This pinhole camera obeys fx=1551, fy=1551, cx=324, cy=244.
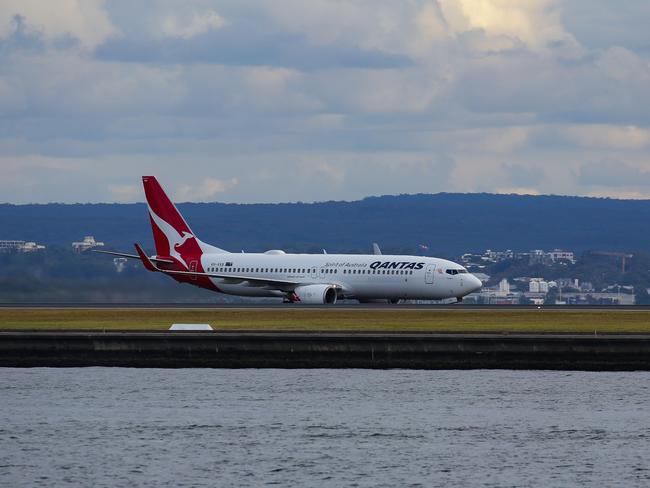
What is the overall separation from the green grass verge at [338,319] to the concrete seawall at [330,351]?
8299mm

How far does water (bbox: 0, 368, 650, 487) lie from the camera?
50188 millimetres

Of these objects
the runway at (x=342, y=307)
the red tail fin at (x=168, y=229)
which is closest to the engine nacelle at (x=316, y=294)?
the runway at (x=342, y=307)

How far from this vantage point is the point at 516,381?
234 feet

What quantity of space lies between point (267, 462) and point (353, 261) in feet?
226

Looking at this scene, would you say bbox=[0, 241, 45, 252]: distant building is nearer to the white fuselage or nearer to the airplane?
the airplane

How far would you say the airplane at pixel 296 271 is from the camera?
116812 mm

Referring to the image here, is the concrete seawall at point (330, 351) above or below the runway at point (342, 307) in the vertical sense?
below

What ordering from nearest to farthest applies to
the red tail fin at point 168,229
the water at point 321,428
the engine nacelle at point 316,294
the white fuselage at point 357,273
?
the water at point 321,428, the white fuselage at point 357,273, the engine nacelle at point 316,294, the red tail fin at point 168,229

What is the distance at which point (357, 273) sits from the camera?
119 m

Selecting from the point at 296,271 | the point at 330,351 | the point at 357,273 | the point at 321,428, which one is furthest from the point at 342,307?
the point at 321,428

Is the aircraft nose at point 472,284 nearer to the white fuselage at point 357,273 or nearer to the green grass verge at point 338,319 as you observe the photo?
the white fuselage at point 357,273

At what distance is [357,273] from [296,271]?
5759mm

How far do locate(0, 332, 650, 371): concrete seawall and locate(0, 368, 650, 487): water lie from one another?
2.77 feet

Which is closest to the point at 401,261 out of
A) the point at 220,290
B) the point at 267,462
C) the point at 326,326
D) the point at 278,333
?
the point at 220,290
